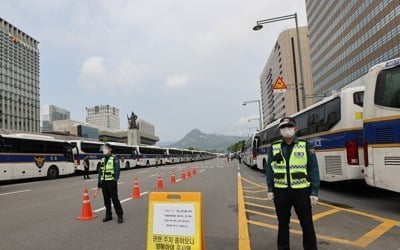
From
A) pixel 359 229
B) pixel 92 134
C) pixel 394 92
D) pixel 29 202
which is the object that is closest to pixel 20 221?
pixel 29 202

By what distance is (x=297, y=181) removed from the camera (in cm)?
480

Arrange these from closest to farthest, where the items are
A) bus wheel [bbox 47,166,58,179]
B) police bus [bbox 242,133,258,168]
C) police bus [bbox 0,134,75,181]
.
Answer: police bus [bbox 0,134,75,181] → bus wheel [bbox 47,166,58,179] → police bus [bbox 242,133,258,168]

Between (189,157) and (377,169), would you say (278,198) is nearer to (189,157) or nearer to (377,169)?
(377,169)

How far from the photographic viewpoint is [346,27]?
77.1 m

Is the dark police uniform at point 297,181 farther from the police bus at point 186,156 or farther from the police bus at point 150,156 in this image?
the police bus at point 186,156

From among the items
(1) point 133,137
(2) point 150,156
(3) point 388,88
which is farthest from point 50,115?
(3) point 388,88

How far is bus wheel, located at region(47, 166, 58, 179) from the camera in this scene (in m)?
26.0

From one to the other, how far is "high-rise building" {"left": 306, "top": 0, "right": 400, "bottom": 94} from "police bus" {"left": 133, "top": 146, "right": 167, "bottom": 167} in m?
41.2

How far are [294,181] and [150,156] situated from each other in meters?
46.0

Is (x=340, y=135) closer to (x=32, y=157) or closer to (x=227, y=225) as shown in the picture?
(x=227, y=225)

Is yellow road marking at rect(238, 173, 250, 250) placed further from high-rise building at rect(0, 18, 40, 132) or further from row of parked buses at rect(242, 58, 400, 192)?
high-rise building at rect(0, 18, 40, 132)

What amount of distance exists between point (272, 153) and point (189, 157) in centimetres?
7480

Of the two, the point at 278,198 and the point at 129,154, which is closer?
the point at 278,198

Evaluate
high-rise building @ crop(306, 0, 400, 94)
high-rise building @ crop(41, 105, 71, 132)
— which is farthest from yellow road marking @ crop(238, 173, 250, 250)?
high-rise building @ crop(41, 105, 71, 132)
